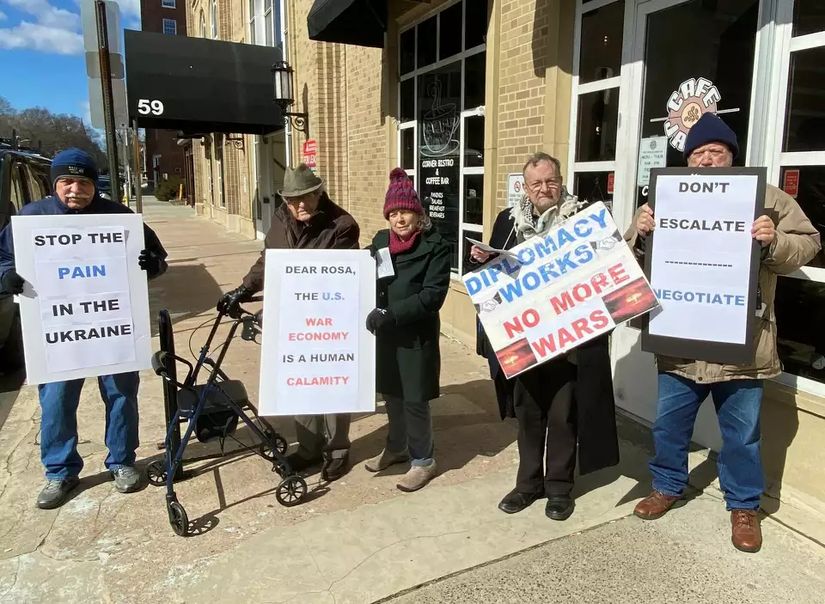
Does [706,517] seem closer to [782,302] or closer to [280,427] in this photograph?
[782,302]

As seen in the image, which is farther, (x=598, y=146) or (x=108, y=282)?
(x=598, y=146)

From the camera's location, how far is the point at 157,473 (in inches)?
139

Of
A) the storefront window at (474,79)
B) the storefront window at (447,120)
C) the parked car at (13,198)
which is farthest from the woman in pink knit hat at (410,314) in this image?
the parked car at (13,198)

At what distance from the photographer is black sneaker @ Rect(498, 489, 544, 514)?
10.7ft

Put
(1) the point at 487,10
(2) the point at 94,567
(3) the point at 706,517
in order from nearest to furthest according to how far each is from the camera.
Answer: (2) the point at 94,567 < (3) the point at 706,517 < (1) the point at 487,10

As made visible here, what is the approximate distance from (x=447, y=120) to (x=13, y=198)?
4451mm

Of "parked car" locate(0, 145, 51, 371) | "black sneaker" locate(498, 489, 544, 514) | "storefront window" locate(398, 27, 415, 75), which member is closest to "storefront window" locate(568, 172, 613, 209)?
"black sneaker" locate(498, 489, 544, 514)

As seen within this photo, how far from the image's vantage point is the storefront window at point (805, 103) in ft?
10.2

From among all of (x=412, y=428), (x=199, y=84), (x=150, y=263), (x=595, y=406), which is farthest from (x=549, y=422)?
(x=199, y=84)

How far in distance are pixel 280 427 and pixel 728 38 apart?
3858 mm

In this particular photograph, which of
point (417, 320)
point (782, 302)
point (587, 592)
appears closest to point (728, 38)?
point (782, 302)

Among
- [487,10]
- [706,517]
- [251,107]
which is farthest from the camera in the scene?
[251,107]

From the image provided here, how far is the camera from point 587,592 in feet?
8.60

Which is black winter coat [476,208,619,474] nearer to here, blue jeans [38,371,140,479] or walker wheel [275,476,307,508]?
walker wheel [275,476,307,508]
